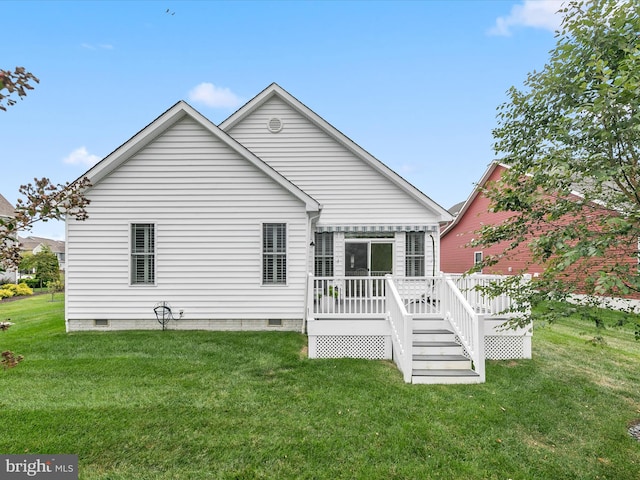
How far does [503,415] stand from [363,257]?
6709mm

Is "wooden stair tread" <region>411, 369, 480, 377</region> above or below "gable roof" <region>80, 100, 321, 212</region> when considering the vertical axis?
below

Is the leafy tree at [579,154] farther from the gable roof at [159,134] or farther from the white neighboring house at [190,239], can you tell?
the gable roof at [159,134]

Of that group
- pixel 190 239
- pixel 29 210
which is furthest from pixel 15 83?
pixel 190 239

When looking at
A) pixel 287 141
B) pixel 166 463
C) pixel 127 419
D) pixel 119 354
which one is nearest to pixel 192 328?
pixel 119 354

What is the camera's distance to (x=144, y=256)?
27.5ft

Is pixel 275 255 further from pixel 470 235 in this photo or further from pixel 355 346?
pixel 470 235

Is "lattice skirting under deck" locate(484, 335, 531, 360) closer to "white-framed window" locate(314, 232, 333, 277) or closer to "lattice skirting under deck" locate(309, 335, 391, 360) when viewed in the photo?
"lattice skirting under deck" locate(309, 335, 391, 360)

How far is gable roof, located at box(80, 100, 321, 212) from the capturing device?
7961mm

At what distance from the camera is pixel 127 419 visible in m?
4.20

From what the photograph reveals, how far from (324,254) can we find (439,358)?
559 centimetres

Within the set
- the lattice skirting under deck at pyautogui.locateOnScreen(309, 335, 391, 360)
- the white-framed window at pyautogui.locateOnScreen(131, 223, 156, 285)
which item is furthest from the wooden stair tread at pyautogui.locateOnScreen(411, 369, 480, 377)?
the white-framed window at pyautogui.locateOnScreen(131, 223, 156, 285)

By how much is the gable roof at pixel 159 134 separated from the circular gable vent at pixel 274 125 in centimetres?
284

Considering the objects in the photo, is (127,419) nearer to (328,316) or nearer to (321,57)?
(328,316)

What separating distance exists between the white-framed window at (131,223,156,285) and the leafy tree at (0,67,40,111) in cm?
737
